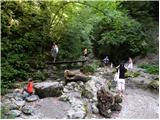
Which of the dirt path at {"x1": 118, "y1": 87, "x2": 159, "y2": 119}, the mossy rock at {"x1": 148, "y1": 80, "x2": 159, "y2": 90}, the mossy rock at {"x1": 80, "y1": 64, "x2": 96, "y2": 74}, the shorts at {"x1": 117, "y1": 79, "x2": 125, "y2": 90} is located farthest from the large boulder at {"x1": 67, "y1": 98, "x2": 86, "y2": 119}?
the mossy rock at {"x1": 80, "y1": 64, "x2": 96, "y2": 74}

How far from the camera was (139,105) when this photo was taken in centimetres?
1544

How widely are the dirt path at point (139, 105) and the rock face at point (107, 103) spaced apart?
381mm

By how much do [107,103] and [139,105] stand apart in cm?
194

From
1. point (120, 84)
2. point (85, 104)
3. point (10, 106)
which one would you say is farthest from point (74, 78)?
point (10, 106)

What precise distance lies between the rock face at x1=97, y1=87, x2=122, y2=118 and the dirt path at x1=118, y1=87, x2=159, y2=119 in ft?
1.25

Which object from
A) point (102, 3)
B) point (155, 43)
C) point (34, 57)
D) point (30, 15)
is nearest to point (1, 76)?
point (34, 57)

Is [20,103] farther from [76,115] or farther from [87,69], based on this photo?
[87,69]

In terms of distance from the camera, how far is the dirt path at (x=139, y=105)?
14.2 metres

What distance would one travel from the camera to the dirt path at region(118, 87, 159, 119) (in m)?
14.2

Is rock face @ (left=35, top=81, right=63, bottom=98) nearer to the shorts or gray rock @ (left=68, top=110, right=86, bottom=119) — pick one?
gray rock @ (left=68, top=110, right=86, bottom=119)

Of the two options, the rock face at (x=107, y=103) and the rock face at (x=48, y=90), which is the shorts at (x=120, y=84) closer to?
the rock face at (x=107, y=103)

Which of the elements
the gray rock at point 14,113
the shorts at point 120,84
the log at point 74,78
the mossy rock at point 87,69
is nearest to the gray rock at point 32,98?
the gray rock at point 14,113

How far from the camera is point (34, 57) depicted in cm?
1911

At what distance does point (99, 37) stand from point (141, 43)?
5.54 m
